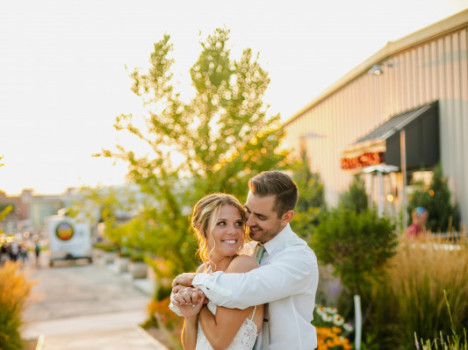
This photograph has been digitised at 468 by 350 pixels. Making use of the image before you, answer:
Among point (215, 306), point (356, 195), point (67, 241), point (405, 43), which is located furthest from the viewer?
point (67, 241)

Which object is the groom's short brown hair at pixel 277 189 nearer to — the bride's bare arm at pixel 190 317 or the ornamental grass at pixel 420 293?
the bride's bare arm at pixel 190 317

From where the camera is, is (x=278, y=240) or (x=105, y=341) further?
(x=105, y=341)

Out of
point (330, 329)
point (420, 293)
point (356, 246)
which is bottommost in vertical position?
point (330, 329)

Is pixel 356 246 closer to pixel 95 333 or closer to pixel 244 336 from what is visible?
pixel 244 336

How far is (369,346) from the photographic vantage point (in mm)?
5020

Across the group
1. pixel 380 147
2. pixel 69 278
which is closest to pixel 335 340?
pixel 380 147

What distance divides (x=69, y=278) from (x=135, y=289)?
5.28 metres

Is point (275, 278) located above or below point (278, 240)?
below

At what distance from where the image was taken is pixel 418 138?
12.5 metres

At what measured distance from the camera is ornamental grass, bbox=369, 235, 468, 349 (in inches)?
173

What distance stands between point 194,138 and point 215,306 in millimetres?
3655

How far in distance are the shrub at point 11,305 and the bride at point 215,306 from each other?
15.6 ft

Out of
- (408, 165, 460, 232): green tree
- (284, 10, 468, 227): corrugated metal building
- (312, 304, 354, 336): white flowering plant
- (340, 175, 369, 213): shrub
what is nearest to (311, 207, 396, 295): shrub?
(312, 304, 354, 336): white flowering plant

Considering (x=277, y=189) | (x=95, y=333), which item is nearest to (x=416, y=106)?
(x=95, y=333)
